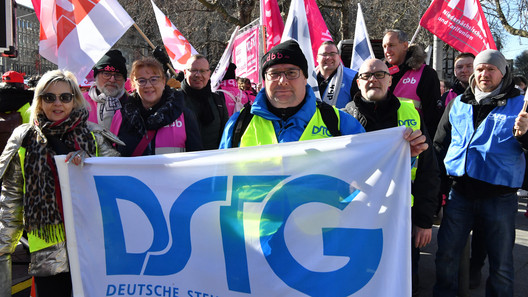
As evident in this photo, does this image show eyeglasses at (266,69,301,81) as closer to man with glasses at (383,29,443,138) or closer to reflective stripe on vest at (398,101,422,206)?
reflective stripe on vest at (398,101,422,206)

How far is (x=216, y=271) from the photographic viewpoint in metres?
2.48

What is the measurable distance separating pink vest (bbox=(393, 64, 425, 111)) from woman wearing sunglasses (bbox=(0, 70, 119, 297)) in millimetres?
3072

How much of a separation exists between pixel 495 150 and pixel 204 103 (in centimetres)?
250

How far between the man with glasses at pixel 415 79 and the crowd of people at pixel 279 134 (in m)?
0.03


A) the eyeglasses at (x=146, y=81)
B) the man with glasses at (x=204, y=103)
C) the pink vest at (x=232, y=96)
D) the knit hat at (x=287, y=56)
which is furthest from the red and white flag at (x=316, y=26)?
the knit hat at (x=287, y=56)

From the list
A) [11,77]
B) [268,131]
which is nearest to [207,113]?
[268,131]

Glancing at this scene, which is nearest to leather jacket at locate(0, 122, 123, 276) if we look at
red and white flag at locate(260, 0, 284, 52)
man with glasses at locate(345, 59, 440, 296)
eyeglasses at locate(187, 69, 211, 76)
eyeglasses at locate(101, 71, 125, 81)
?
eyeglasses at locate(101, 71, 125, 81)

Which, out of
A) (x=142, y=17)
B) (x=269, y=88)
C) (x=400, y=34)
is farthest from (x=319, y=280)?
(x=142, y=17)

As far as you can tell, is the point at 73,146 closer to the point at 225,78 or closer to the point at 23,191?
the point at 23,191

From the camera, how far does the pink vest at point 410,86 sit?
4.49 m

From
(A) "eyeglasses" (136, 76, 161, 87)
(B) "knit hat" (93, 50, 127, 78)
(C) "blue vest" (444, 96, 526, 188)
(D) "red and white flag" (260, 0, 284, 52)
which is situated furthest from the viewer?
(D) "red and white flag" (260, 0, 284, 52)

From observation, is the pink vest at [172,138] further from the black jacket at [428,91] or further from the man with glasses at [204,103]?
the black jacket at [428,91]

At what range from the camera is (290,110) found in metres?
2.58

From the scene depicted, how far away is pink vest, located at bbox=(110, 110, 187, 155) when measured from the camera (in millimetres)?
3199
